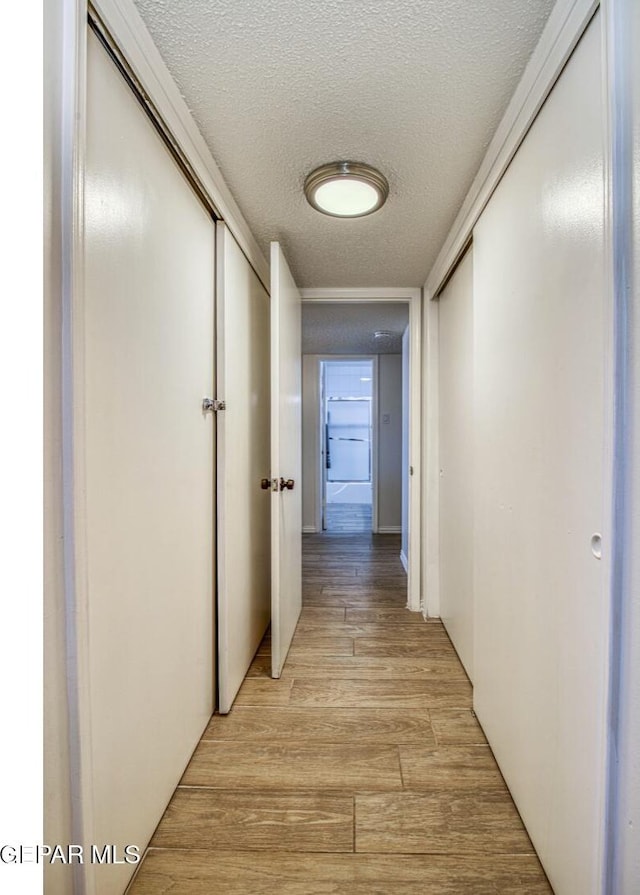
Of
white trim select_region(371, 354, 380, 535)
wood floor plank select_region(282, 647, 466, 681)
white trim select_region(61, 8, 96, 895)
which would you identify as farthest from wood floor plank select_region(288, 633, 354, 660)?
white trim select_region(371, 354, 380, 535)

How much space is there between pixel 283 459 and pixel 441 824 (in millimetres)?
1462

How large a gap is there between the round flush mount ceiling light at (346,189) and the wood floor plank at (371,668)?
6.80ft

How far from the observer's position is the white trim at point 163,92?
0.92 m

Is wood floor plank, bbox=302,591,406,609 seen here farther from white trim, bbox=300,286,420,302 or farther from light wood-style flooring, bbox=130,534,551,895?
white trim, bbox=300,286,420,302

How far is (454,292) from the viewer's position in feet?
7.52

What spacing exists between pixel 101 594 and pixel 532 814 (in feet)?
4.19

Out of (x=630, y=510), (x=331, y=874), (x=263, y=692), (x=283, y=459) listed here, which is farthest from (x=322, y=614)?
(x=630, y=510)

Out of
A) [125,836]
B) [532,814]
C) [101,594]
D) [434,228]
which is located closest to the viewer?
[101,594]

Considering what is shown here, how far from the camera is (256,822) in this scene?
1.24 m

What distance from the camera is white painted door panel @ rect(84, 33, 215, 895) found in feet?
2.97

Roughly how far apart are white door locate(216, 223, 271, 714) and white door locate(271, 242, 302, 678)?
15 cm

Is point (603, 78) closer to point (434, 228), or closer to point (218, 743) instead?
point (434, 228)

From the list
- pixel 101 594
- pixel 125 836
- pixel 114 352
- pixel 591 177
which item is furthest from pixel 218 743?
pixel 591 177

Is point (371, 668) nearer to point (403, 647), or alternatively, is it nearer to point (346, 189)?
point (403, 647)
